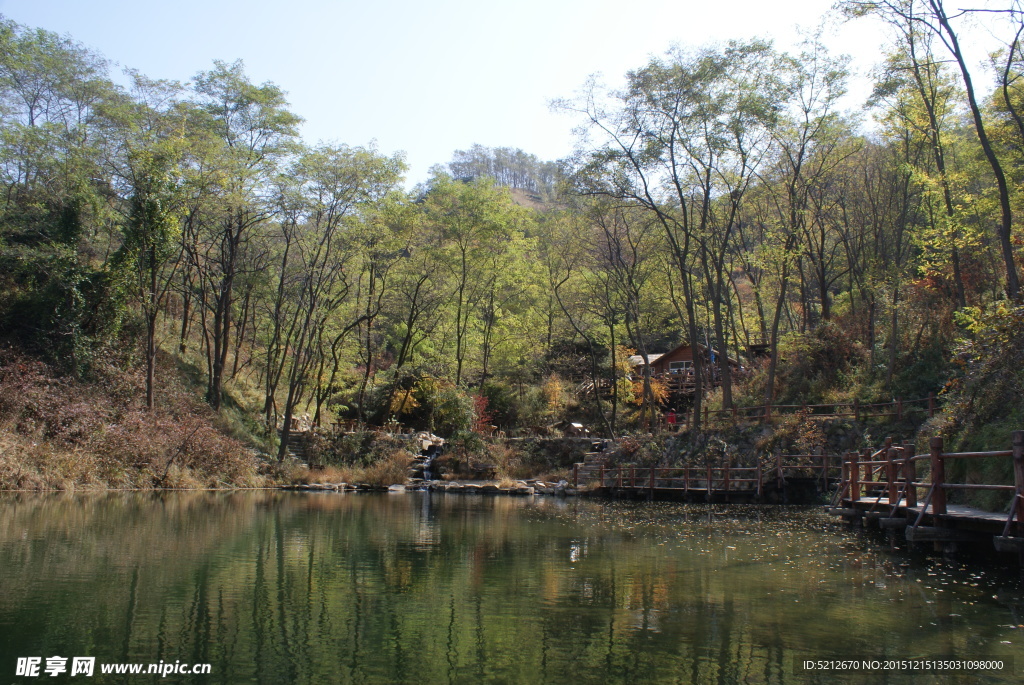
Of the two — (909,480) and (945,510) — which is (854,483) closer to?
(909,480)

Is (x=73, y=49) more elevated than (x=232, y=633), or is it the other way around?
(x=73, y=49)

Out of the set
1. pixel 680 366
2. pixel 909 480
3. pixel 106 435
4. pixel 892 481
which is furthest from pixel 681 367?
pixel 909 480

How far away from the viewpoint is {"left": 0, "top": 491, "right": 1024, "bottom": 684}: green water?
619 centimetres

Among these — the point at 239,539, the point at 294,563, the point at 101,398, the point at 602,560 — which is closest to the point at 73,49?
the point at 101,398

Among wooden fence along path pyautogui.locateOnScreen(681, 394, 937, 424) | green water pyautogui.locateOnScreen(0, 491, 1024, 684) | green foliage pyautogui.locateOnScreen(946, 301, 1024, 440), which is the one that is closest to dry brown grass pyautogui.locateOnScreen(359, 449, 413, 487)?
wooden fence along path pyautogui.locateOnScreen(681, 394, 937, 424)

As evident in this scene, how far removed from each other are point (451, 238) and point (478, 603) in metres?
29.2

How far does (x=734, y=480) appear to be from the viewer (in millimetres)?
24656

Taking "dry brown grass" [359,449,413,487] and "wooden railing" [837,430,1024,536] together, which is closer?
"wooden railing" [837,430,1024,536]

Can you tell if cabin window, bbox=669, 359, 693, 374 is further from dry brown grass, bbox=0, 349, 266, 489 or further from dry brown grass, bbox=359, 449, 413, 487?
dry brown grass, bbox=0, 349, 266, 489

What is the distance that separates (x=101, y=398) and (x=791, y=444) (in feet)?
75.3

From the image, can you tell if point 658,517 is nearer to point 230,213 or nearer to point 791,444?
point 791,444

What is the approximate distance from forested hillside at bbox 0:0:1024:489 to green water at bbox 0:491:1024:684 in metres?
7.40

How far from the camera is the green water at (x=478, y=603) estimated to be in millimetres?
6191

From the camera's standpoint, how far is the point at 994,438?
13.6 m
